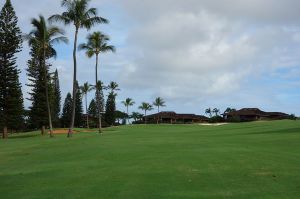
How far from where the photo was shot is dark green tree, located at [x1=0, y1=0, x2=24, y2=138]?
60719 mm

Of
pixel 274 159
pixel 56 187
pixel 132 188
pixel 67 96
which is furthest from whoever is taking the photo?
pixel 67 96

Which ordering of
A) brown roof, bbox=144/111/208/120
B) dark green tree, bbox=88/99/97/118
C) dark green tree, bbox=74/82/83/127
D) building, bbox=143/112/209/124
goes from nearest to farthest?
1. dark green tree, bbox=74/82/83/127
2. dark green tree, bbox=88/99/97/118
3. building, bbox=143/112/209/124
4. brown roof, bbox=144/111/208/120

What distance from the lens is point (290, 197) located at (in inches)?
410

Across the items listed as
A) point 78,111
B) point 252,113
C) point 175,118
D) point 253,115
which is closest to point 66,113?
point 78,111

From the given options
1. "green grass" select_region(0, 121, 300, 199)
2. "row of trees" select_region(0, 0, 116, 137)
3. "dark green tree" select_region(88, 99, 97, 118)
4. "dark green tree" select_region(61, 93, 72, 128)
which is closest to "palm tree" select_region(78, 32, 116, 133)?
"row of trees" select_region(0, 0, 116, 137)

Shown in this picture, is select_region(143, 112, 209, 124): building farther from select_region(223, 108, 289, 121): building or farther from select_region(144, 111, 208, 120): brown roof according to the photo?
select_region(223, 108, 289, 121): building

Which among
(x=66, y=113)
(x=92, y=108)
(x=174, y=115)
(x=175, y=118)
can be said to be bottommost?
(x=175, y=118)

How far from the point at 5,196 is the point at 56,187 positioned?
1.37 meters

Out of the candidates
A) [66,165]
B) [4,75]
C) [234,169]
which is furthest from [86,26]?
[234,169]

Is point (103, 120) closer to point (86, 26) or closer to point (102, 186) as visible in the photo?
point (86, 26)

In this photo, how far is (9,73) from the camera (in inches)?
2424

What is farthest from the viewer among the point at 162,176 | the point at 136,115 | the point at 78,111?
the point at 136,115

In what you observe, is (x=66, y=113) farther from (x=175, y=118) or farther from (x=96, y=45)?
(x=96, y=45)

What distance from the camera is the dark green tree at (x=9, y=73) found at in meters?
60.7
